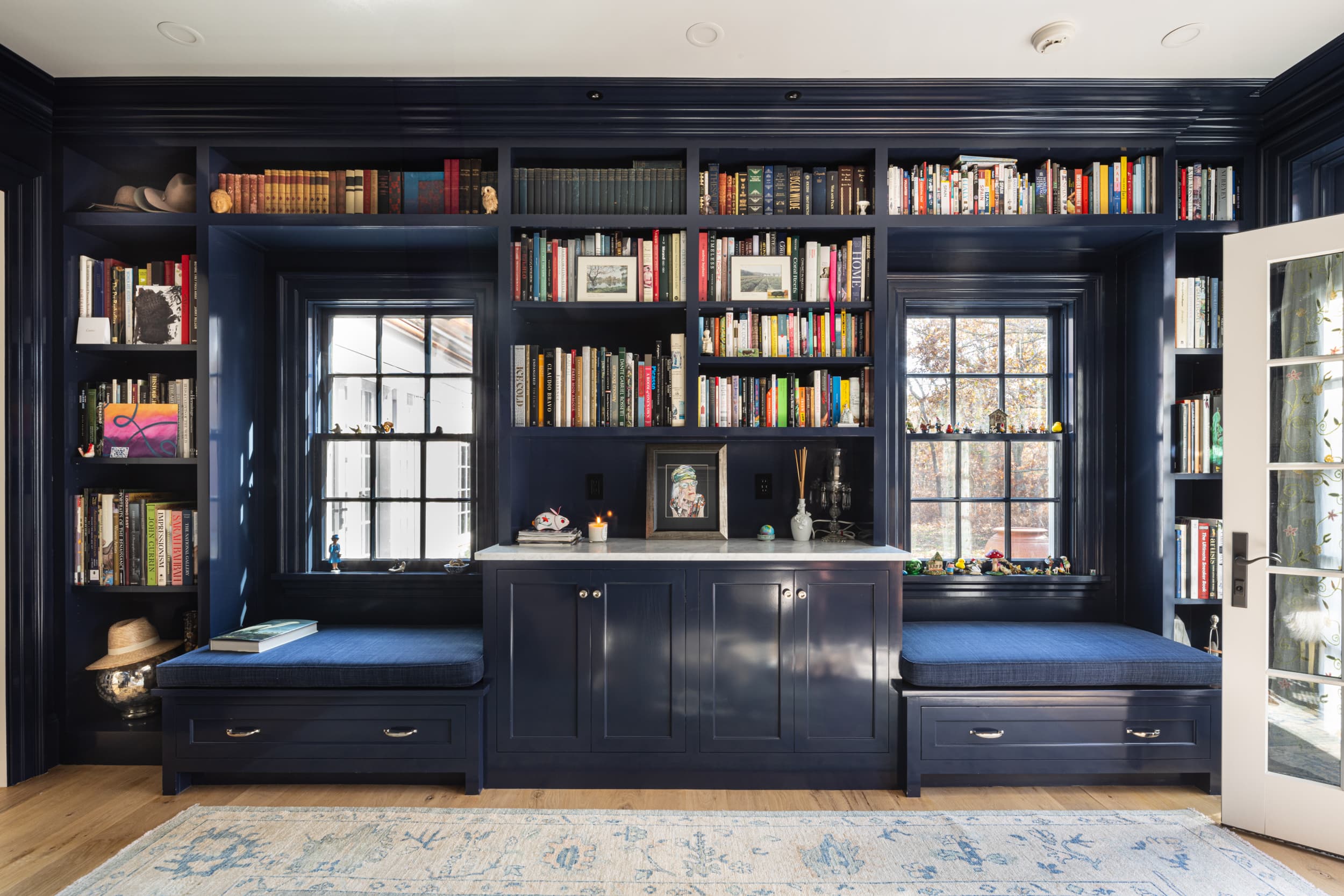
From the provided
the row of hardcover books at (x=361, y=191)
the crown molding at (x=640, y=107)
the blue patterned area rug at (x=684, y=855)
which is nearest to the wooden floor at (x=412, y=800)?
the blue patterned area rug at (x=684, y=855)

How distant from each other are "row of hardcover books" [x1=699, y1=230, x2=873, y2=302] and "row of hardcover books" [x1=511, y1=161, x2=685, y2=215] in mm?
259

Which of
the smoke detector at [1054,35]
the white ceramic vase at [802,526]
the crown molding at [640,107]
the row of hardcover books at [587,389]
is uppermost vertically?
the smoke detector at [1054,35]

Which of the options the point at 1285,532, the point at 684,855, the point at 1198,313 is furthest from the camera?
the point at 1198,313

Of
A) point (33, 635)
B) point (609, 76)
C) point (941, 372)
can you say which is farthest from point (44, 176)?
point (941, 372)

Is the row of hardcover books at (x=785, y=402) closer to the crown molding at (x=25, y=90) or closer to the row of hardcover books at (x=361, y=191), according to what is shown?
the row of hardcover books at (x=361, y=191)

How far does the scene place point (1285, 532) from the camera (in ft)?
7.73

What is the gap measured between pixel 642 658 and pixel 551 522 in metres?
0.73

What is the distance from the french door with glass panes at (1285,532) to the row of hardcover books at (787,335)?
4.36 feet

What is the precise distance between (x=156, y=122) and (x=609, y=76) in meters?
1.87

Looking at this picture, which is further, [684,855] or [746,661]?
[746,661]

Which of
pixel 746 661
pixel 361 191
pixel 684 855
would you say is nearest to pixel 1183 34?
pixel 746 661

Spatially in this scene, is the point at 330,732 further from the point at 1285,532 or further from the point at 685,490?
the point at 1285,532

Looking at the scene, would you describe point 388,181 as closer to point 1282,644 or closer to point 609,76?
point 609,76

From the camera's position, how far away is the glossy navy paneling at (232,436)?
2.82 metres
